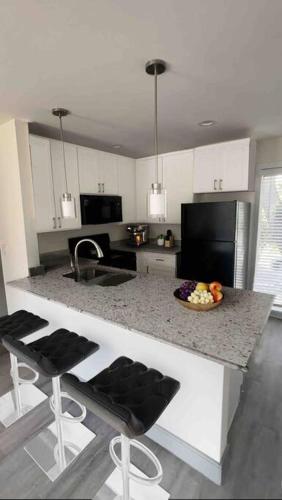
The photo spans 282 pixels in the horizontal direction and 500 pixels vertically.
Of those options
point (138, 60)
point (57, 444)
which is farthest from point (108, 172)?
point (57, 444)

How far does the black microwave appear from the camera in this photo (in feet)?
9.30

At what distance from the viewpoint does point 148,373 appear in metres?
1.17

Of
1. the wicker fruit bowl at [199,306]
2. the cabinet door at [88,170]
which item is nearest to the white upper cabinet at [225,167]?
the cabinet door at [88,170]

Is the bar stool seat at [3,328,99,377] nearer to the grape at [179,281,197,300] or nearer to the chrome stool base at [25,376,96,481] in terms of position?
the chrome stool base at [25,376,96,481]

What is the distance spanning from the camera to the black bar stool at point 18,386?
1.61m

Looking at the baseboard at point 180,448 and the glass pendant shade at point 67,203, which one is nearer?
the baseboard at point 180,448

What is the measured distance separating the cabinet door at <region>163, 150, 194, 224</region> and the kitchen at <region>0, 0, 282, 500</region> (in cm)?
→ 2

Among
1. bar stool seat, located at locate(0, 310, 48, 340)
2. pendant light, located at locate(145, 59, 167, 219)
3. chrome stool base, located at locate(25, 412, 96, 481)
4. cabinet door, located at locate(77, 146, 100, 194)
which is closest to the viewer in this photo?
chrome stool base, located at locate(25, 412, 96, 481)

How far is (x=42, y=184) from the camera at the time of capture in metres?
2.36

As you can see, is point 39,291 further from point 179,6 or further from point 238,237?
point 238,237

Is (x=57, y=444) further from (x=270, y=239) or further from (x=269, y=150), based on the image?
(x=269, y=150)

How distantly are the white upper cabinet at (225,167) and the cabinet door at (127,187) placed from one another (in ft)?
3.40

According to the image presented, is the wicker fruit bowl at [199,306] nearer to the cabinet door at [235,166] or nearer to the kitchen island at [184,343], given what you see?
the kitchen island at [184,343]

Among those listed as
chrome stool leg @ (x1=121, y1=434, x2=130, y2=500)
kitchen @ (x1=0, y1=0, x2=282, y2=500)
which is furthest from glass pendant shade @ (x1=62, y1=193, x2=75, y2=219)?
chrome stool leg @ (x1=121, y1=434, x2=130, y2=500)
